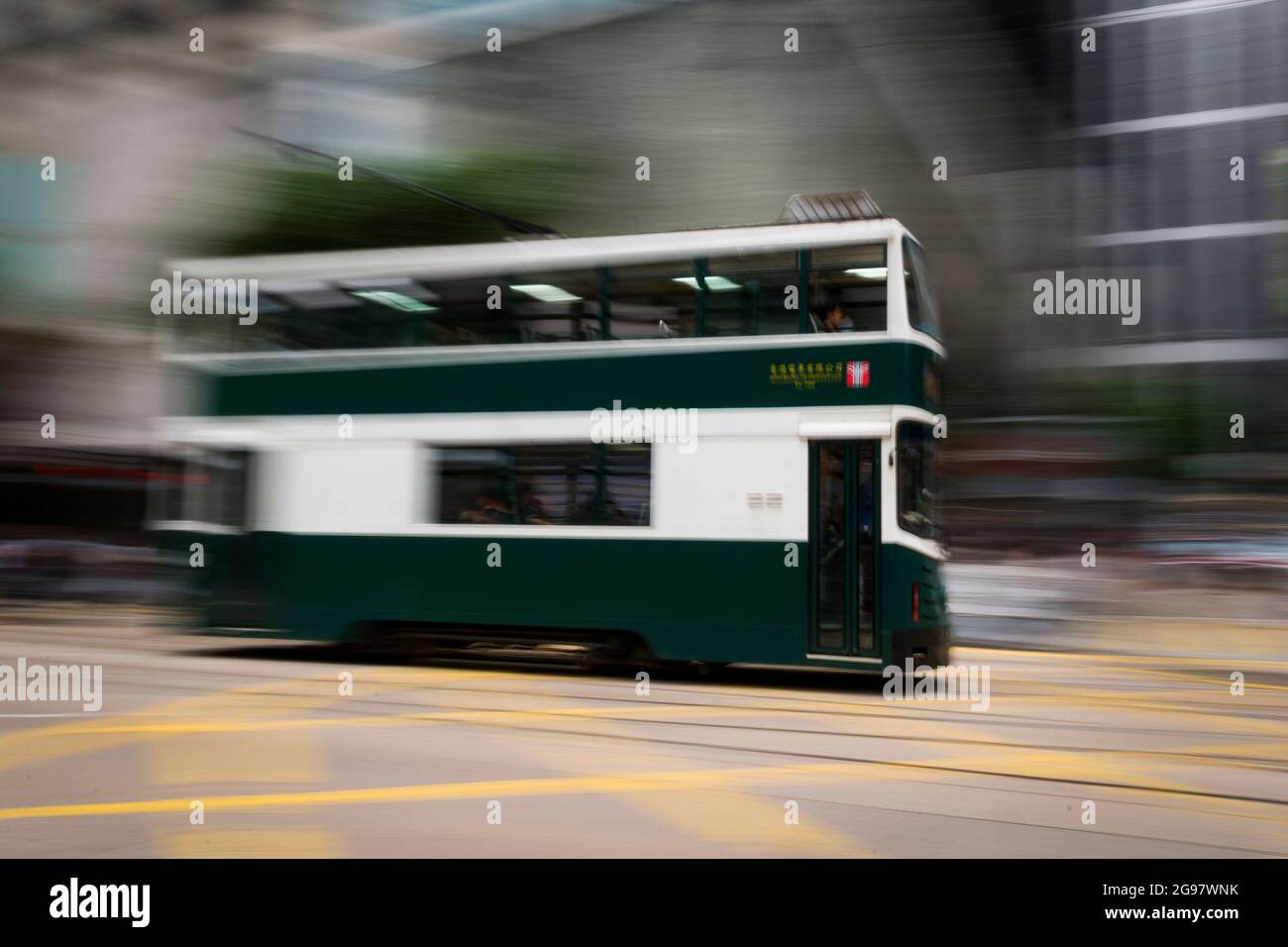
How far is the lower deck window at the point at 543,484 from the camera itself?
30.8 feet

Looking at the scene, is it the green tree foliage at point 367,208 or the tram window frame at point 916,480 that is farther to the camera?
the green tree foliage at point 367,208

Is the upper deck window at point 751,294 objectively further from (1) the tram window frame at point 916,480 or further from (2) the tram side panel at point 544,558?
(1) the tram window frame at point 916,480

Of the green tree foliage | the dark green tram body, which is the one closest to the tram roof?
the dark green tram body

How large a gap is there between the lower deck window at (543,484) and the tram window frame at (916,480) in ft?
6.14

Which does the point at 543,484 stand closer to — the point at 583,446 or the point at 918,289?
the point at 583,446

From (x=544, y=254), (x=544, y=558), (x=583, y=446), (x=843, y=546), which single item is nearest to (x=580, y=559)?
(x=544, y=558)

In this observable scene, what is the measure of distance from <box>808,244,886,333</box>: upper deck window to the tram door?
84 cm

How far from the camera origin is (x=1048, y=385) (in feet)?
80.9

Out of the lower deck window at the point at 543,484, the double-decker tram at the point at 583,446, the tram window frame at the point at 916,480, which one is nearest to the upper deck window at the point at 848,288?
the double-decker tram at the point at 583,446

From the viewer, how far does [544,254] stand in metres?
9.60

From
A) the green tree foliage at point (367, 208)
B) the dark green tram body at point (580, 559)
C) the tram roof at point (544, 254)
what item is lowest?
the dark green tram body at point (580, 559)

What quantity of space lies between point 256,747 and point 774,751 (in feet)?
8.65

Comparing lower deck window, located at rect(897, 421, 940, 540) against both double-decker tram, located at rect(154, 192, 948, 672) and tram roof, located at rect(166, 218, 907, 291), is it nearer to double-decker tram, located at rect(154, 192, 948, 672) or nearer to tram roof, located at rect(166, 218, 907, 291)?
double-decker tram, located at rect(154, 192, 948, 672)

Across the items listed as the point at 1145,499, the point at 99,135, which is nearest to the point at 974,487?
the point at 1145,499
